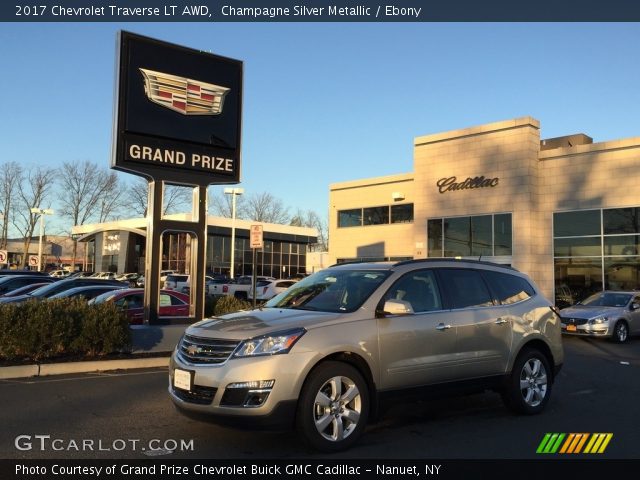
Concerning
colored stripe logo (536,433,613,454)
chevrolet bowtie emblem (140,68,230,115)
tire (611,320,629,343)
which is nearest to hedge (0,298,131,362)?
chevrolet bowtie emblem (140,68,230,115)

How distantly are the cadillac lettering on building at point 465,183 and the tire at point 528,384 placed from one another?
66.8 feet

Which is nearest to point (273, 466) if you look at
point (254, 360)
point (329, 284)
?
point (254, 360)

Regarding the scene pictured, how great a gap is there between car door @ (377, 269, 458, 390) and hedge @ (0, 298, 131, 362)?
252 inches

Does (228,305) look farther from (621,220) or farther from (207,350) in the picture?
(621,220)

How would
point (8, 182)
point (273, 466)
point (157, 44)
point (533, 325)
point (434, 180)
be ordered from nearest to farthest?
point (273, 466) < point (533, 325) < point (157, 44) < point (434, 180) < point (8, 182)

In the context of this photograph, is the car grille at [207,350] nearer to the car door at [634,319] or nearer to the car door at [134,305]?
the car door at [134,305]

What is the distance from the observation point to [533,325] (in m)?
7.24

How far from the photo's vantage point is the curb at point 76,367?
9.13m

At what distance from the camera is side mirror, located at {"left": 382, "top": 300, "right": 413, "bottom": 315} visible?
573cm

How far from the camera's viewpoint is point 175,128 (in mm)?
13531

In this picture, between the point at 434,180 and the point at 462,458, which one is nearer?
the point at 462,458

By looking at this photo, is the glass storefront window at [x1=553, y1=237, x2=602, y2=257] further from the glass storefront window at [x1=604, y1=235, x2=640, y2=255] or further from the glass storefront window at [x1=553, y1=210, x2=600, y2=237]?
the glass storefront window at [x1=604, y1=235, x2=640, y2=255]

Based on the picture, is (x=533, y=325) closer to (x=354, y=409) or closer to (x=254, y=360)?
Result: (x=354, y=409)

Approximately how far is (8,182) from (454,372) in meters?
74.1
